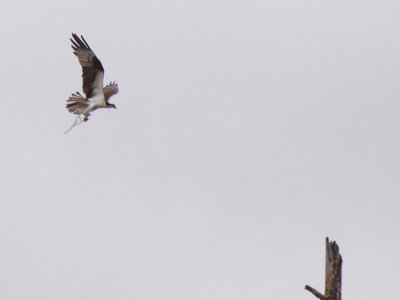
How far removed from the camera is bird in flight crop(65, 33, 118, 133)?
34.8 meters

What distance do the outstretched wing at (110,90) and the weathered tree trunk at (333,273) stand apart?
48.7ft

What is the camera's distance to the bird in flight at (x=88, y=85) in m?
34.8

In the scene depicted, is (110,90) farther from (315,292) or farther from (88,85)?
(315,292)

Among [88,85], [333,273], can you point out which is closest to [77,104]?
[88,85]

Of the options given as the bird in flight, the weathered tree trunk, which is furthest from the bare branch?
the bird in flight

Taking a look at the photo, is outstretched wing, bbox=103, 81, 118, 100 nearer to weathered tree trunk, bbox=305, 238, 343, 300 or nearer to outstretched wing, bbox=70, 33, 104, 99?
outstretched wing, bbox=70, 33, 104, 99

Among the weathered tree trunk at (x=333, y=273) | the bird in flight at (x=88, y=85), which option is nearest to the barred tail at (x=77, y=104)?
the bird in flight at (x=88, y=85)

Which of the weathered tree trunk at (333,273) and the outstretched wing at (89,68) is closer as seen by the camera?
the weathered tree trunk at (333,273)

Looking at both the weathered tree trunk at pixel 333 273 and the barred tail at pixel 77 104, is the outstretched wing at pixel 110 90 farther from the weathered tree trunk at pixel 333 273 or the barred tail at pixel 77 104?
the weathered tree trunk at pixel 333 273

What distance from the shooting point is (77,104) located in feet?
114

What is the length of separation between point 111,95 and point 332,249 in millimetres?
15687

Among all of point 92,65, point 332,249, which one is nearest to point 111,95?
point 92,65

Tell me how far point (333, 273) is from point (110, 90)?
1616 cm

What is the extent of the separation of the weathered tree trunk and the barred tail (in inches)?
558
